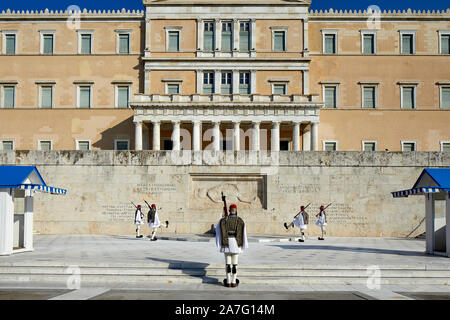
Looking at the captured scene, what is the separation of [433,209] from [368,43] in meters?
34.3

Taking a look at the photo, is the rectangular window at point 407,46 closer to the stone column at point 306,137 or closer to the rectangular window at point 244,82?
the stone column at point 306,137

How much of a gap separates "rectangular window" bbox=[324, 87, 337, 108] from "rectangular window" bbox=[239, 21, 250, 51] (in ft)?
27.0

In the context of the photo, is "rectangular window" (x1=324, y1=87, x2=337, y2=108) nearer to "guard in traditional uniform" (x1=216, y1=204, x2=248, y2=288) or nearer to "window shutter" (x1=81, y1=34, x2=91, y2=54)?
"window shutter" (x1=81, y1=34, x2=91, y2=54)

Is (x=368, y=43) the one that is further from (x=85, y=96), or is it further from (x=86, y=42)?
(x=85, y=96)

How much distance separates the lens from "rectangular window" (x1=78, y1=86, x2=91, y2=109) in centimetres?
4747

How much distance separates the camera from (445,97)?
4728cm

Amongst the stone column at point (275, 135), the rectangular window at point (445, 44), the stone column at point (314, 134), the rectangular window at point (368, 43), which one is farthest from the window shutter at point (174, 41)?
the rectangular window at point (445, 44)

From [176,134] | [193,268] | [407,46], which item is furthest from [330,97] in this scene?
[193,268]

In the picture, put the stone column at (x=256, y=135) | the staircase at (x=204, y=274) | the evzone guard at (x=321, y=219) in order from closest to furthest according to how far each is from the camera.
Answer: the staircase at (x=204, y=274), the evzone guard at (x=321, y=219), the stone column at (x=256, y=135)

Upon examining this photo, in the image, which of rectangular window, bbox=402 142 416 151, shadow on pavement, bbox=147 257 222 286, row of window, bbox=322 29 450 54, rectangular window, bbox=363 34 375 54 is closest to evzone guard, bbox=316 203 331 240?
shadow on pavement, bbox=147 257 222 286

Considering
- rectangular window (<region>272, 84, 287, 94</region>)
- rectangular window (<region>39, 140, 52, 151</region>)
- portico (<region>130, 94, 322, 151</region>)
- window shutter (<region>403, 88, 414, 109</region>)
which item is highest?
rectangular window (<region>272, 84, 287, 94</region>)

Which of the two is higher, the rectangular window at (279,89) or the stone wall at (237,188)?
the rectangular window at (279,89)

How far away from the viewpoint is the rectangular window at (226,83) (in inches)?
1836

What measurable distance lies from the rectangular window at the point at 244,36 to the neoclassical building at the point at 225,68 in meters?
0.13
